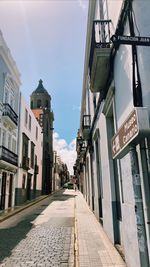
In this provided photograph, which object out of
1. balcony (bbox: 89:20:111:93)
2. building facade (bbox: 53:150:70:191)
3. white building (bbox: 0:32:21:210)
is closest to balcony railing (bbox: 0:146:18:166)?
white building (bbox: 0:32:21:210)

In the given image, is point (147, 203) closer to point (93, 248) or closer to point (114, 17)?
point (93, 248)

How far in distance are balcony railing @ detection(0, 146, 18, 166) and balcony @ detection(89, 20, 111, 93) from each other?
32.4 feet

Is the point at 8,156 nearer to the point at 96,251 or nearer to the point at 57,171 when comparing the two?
the point at 96,251

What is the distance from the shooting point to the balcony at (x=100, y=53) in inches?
199

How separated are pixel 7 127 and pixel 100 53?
12669 millimetres

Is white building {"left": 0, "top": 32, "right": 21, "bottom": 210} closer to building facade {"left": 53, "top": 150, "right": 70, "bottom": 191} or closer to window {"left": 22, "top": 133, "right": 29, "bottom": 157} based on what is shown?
window {"left": 22, "top": 133, "right": 29, "bottom": 157}

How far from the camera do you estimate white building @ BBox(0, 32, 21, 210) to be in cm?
1508

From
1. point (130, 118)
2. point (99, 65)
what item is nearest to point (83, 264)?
point (130, 118)

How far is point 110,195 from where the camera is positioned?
19.8 feet

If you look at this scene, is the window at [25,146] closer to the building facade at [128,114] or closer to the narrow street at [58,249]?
the narrow street at [58,249]

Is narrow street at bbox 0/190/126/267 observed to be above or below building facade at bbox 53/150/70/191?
below

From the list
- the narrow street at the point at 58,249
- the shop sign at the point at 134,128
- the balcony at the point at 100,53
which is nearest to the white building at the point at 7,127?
the narrow street at the point at 58,249

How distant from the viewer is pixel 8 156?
15.5m

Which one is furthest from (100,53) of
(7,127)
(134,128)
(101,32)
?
(7,127)
